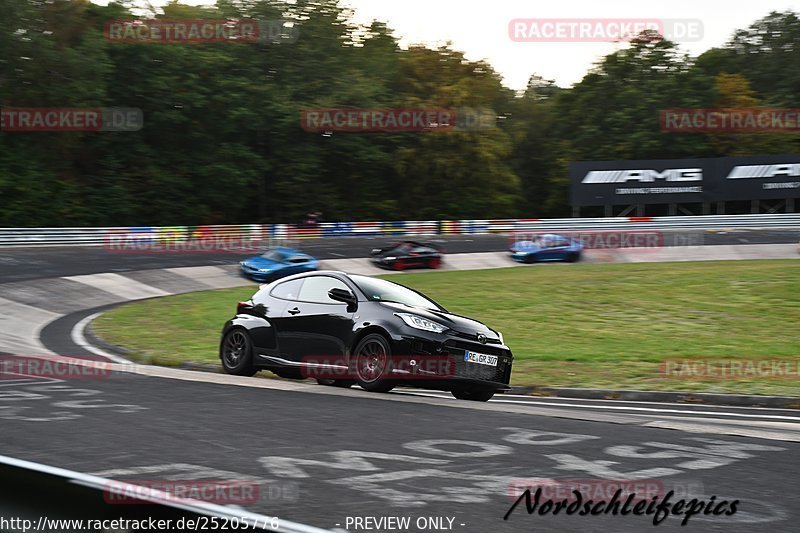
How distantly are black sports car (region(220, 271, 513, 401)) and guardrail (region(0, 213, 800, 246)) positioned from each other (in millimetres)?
32587

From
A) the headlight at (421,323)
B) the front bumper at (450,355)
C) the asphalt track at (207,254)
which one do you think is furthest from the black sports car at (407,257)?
the headlight at (421,323)

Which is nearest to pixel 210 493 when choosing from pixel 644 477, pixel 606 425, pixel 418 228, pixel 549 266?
pixel 644 477

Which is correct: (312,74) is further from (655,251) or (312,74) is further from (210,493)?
(210,493)

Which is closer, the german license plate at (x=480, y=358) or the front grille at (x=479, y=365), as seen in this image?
the front grille at (x=479, y=365)

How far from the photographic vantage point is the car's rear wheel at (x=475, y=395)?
11.5 meters

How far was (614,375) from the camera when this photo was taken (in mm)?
14312

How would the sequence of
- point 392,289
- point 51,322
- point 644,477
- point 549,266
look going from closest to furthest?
point 644,477 → point 392,289 → point 51,322 → point 549,266

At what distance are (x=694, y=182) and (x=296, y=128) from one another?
25.7 m

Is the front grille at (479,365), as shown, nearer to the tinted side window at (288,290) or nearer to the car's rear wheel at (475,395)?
the car's rear wheel at (475,395)

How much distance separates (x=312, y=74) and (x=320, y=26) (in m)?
4.10

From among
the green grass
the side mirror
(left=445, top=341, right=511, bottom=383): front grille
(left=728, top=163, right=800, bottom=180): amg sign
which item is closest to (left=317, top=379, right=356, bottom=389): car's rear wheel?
the side mirror

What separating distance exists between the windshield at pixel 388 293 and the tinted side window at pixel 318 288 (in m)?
0.25

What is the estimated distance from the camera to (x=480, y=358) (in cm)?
1107

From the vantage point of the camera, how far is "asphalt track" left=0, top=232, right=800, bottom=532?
5.46 m
